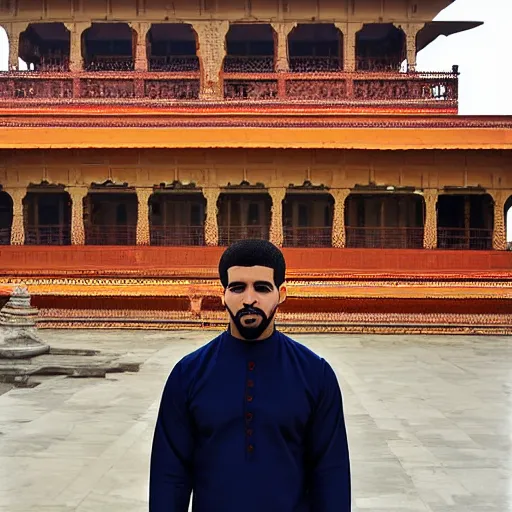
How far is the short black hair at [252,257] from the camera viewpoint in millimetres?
2773

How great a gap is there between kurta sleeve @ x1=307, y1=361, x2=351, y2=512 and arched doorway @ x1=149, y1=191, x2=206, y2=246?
65.8 ft

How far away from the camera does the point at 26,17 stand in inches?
992

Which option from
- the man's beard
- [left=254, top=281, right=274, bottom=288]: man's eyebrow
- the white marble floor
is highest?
[left=254, top=281, right=274, bottom=288]: man's eyebrow

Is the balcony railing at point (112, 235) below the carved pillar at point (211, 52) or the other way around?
below

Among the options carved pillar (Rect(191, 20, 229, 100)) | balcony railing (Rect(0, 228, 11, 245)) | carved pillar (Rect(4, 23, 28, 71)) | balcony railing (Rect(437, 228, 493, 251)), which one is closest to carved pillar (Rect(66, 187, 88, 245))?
balcony railing (Rect(0, 228, 11, 245))

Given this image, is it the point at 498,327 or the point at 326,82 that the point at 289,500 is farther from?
the point at 326,82

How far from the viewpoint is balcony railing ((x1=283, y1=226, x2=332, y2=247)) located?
22.6 m

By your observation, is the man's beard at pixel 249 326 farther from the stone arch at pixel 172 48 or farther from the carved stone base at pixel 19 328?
the stone arch at pixel 172 48

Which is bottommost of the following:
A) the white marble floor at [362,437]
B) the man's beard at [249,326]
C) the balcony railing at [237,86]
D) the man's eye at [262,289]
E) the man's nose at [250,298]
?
the white marble floor at [362,437]

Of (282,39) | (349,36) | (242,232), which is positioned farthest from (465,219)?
(282,39)

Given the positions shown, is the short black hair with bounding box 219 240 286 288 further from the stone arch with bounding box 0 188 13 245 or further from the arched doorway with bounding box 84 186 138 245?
the stone arch with bounding box 0 188 13 245

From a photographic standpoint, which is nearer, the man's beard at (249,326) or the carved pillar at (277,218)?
the man's beard at (249,326)

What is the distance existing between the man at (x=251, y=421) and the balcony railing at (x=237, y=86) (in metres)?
21.8

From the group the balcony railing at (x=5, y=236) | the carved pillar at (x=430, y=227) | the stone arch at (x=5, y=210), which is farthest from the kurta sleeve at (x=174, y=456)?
the stone arch at (x=5, y=210)
